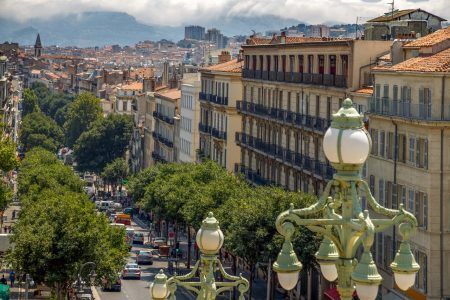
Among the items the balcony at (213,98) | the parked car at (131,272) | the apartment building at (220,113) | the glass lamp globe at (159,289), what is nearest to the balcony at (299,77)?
the apartment building at (220,113)

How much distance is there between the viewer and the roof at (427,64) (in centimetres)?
5191

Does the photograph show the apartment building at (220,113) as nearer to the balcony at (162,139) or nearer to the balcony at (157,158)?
the balcony at (162,139)

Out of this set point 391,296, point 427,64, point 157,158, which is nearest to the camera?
point 427,64

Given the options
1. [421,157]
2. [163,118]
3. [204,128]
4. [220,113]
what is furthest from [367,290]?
[163,118]

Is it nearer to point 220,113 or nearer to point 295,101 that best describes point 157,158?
point 220,113

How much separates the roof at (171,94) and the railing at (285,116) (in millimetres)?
42608

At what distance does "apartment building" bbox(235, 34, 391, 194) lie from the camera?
2692 inches

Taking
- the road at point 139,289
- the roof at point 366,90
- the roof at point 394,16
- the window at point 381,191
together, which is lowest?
the road at point 139,289

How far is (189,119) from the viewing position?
12231 centimetres

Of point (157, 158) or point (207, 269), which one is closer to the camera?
point (207, 269)

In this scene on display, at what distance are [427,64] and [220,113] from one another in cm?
5086

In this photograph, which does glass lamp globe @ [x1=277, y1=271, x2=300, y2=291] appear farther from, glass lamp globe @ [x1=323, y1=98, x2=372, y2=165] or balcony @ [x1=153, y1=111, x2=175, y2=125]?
balcony @ [x1=153, y1=111, x2=175, y2=125]

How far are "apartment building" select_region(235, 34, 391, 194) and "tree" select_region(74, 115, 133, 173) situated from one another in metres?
79.4

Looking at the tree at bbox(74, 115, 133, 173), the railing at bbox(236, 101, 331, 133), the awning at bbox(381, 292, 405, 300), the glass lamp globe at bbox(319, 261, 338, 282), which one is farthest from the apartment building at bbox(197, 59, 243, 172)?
the glass lamp globe at bbox(319, 261, 338, 282)
